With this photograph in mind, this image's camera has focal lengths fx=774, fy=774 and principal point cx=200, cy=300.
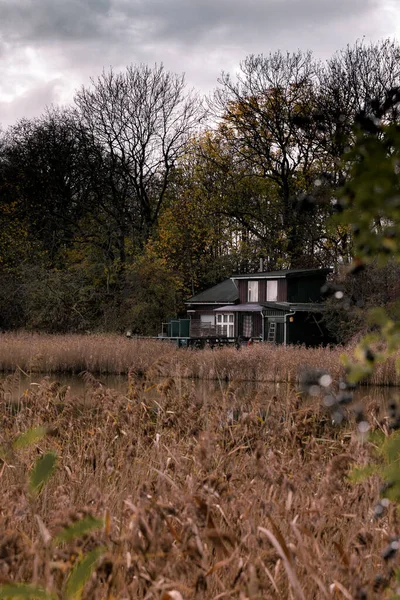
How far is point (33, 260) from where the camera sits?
125 feet

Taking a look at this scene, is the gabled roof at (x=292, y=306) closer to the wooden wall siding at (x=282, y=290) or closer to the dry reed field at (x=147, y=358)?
the wooden wall siding at (x=282, y=290)

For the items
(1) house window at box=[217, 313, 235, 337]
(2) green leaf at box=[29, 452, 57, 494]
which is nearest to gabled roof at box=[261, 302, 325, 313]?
(1) house window at box=[217, 313, 235, 337]

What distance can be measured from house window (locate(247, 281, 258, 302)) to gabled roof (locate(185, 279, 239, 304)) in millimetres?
1036

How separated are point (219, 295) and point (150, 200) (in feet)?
23.1

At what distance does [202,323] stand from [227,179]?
22.6 ft

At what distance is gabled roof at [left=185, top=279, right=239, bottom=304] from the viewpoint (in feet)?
121

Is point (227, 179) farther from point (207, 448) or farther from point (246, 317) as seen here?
point (207, 448)

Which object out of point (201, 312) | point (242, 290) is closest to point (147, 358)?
→ point (242, 290)

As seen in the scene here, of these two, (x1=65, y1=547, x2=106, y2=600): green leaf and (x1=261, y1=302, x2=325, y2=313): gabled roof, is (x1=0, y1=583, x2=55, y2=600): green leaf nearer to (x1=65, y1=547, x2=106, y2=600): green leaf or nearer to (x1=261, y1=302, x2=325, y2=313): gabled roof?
(x1=65, y1=547, x2=106, y2=600): green leaf

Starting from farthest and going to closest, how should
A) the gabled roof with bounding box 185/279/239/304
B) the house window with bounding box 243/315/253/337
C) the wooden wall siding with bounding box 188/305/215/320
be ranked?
1. the wooden wall siding with bounding box 188/305/215/320
2. the gabled roof with bounding box 185/279/239/304
3. the house window with bounding box 243/315/253/337

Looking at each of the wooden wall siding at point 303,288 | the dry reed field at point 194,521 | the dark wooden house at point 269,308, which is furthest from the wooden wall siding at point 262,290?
the dry reed field at point 194,521

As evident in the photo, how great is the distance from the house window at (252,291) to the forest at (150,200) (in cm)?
165

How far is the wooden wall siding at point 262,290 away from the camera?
3456 centimetres

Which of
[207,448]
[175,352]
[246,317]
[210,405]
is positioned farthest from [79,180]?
[207,448]
